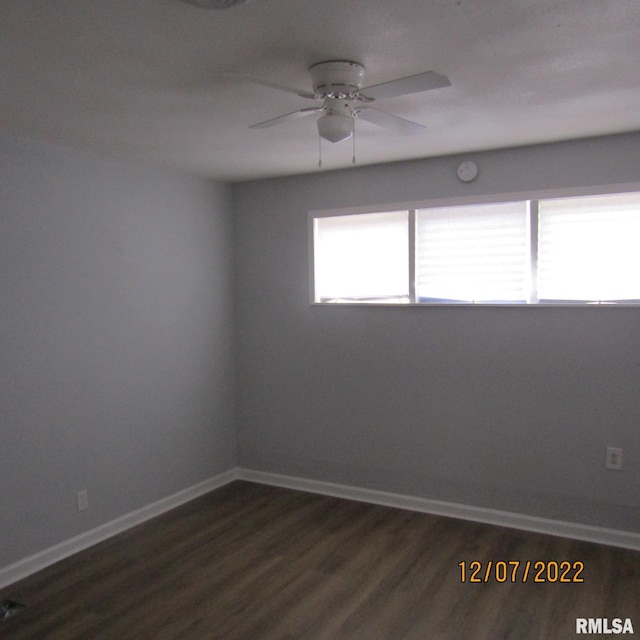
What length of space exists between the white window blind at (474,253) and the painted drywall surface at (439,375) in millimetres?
113

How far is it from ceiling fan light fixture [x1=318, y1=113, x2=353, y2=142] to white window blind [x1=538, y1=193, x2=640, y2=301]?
1.74m

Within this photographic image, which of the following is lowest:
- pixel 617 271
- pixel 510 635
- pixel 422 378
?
pixel 510 635

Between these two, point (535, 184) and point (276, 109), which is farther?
point (535, 184)

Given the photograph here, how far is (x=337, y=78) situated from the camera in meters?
2.18

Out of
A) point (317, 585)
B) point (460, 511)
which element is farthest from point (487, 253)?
point (317, 585)

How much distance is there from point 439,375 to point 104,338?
2.17 meters

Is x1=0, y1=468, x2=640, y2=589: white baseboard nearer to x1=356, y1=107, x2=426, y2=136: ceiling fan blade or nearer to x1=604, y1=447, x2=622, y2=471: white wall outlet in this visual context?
x1=604, y1=447, x2=622, y2=471: white wall outlet

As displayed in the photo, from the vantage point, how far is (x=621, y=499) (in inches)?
133

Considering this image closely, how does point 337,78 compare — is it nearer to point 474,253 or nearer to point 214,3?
point 214,3

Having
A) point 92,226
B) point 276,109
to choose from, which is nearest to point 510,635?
point 276,109

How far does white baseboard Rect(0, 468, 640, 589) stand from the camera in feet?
10.7

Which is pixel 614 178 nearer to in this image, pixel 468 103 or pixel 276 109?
pixel 468 103

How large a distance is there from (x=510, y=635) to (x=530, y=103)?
239cm

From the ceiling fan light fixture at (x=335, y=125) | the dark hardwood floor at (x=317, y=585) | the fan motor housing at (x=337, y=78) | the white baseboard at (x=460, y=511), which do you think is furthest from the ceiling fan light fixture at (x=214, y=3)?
the white baseboard at (x=460, y=511)
